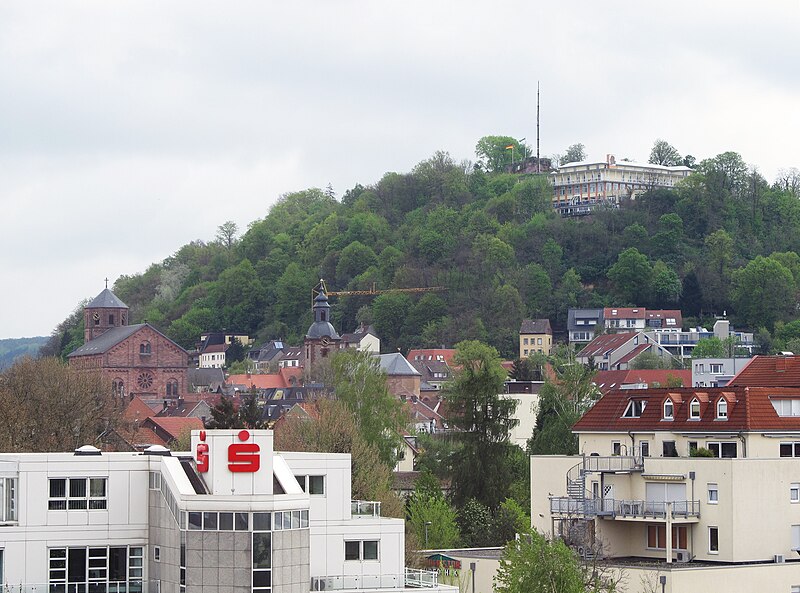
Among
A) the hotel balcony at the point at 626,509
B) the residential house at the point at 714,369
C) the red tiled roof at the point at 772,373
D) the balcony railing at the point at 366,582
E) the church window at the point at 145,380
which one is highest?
the church window at the point at 145,380

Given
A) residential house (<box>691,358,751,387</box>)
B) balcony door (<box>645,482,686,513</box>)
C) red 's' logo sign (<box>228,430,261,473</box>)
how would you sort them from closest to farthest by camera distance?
red 's' logo sign (<box>228,430,261,473</box>)
balcony door (<box>645,482,686,513</box>)
residential house (<box>691,358,751,387</box>)

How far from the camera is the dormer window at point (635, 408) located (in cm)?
6875

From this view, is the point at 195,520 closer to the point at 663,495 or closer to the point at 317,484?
the point at 317,484

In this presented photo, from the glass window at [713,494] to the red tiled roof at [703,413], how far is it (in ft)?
10.8

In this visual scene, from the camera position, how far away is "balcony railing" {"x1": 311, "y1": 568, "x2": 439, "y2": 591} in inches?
1827

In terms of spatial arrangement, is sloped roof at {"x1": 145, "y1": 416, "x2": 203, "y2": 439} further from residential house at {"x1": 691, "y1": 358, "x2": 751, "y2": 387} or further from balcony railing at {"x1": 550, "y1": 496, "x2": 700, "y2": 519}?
balcony railing at {"x1": 550, "y1": 496, "x2": 700, "y2": 519}

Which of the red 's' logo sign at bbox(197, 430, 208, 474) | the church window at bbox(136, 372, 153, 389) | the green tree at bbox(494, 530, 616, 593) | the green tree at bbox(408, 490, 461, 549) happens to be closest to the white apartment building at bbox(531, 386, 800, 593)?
the green tree at bbox(494, 530, 616, 593)

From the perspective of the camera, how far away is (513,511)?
80.4 m

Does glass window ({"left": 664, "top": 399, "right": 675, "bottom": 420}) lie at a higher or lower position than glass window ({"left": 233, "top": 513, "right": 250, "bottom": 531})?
higher

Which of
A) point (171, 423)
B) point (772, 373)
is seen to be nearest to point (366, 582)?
point (772, 373)

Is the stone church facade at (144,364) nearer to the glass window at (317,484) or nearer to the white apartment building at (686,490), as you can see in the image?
the white apartment building at (686,490)

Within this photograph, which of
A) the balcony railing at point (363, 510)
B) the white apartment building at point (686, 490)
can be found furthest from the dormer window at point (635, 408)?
the balcony railing at point (363, 510)

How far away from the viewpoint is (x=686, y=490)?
62.4 meters

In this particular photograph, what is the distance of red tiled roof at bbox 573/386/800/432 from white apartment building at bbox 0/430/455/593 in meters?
20.0
